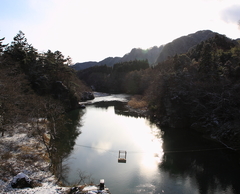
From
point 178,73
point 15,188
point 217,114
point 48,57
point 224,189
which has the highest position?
point 48,57

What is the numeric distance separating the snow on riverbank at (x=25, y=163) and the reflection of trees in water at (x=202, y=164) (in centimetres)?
978

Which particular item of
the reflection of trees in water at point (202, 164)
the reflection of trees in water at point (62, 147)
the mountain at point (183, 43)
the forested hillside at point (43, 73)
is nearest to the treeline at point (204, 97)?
the reflection of trees in water at point (202, 164)

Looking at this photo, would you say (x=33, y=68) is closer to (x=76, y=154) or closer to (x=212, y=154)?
(x=76, y=154)

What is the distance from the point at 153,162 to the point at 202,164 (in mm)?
4601

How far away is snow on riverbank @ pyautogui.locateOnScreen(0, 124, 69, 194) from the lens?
11188mm

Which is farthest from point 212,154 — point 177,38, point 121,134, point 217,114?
point 177,38

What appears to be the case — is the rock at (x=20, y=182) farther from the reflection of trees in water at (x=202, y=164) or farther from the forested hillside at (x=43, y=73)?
the forested hillside at (x=43, y=73)

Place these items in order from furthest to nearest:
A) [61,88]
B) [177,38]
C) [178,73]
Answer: [177,38]
[61,88]
[178,73]

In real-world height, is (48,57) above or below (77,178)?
above

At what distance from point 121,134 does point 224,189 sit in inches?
565

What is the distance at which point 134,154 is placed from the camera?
62.3 feet

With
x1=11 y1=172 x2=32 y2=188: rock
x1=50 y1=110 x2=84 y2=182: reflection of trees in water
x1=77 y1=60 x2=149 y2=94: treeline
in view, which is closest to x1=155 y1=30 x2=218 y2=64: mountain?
x1=77 y1=60 x2=149 y2=94: treeline

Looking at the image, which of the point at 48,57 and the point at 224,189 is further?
the point at 48,57

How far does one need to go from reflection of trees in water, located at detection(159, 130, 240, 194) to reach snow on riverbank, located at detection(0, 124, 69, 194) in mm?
9775
